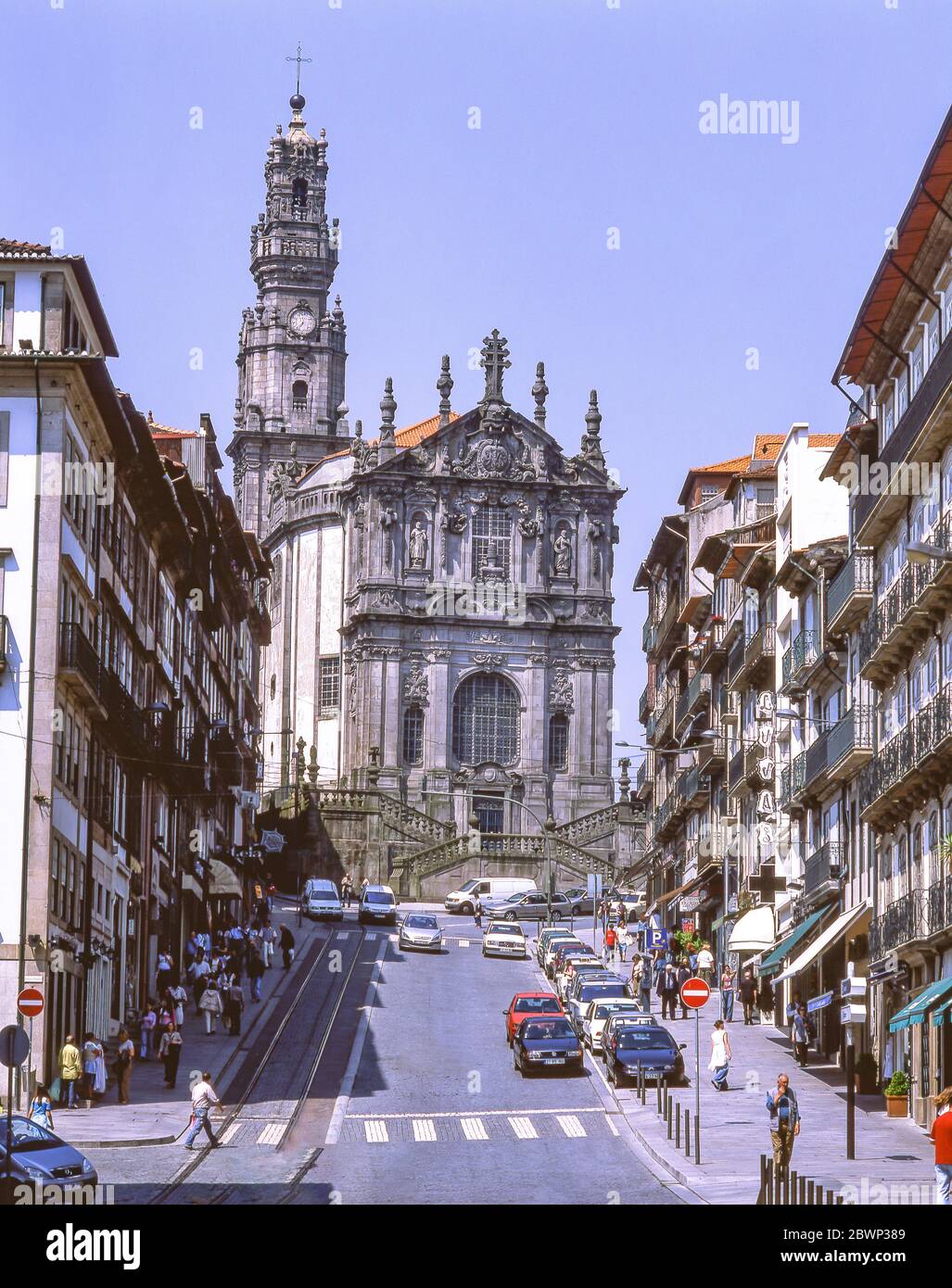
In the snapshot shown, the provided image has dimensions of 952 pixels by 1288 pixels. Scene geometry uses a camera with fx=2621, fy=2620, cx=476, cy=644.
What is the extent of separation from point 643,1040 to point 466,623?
78.8 m

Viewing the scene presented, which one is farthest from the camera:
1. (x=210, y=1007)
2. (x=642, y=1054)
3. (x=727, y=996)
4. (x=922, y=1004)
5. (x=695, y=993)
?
(x=727, y=996)

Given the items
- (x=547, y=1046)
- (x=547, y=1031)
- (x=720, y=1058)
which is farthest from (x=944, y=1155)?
(x=547, y=1031)

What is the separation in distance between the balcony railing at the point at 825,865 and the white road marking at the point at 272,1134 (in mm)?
17721

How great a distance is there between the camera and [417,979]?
77.3 meters

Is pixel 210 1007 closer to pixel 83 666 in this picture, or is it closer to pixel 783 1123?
pixel 83 666

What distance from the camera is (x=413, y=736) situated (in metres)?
131

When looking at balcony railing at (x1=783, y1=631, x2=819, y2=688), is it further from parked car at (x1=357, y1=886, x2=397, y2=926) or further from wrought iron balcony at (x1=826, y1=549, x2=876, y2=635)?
parked car at (x1=357, y1=886, x2=397, y2=926)

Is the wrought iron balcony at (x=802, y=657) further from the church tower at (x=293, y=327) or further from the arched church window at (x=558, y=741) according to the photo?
the church tower at (x=293, y=327)

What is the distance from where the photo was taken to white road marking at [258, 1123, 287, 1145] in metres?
44.8

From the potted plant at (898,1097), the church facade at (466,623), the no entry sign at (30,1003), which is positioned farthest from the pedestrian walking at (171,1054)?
the church facade at (466,623)

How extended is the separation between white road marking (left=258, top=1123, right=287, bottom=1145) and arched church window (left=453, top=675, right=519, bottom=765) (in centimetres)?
8419

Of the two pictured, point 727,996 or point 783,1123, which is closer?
point 783,1123
